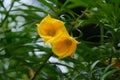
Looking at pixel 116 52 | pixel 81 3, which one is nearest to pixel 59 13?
pixel 81 3

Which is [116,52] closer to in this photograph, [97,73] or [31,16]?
[97,73]

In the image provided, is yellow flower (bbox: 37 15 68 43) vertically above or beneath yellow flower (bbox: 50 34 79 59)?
above

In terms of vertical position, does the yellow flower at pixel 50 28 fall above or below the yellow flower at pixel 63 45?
above
